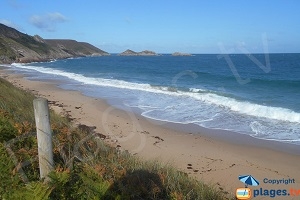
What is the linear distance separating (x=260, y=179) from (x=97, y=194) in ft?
17.4

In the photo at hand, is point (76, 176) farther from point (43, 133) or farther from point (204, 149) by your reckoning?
point (204, 149)

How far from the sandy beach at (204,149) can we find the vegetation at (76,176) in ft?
9.04

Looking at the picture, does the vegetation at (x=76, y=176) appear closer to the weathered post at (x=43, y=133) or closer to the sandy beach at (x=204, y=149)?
the weathered post at (x=43, y=133)

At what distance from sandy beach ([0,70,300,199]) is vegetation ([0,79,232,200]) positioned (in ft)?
9.04

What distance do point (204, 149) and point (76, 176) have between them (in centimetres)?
648

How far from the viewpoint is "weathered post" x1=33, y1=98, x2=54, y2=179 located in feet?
11.4

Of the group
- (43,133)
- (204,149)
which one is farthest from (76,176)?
(204,149)

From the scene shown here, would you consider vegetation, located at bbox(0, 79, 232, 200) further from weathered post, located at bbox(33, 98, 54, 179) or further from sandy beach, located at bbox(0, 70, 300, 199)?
sandy beach, located at bbox(0, 70, 300, 199)

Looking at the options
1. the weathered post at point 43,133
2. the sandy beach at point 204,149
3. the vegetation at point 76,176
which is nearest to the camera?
the weathered post at point 43,133

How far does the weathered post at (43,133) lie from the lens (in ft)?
11.4

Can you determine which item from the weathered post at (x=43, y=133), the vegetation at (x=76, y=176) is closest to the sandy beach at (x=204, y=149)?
the vegetation at (x=76, y=176)

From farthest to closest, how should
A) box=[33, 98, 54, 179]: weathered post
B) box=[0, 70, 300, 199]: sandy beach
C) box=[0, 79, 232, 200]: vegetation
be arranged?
box=[0, 70, 300, 199]: sandy beach < box=[0, 79, 232, 200]: vegetation < box=[33, 98, 54, 179]: weathered post

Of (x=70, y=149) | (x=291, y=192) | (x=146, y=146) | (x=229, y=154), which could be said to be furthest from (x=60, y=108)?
(x=291, y=192)

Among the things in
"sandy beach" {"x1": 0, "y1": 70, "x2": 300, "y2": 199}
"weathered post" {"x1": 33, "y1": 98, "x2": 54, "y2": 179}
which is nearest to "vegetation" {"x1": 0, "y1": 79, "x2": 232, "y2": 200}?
"weathered post" {"x1": 33, "y1": 98, "x2": 54, "y2": 179}
